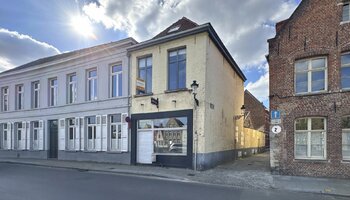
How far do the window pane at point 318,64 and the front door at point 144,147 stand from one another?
30.8 ft

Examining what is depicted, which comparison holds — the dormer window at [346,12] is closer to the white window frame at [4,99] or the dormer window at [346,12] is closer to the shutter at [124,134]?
the shutter at [124,134]

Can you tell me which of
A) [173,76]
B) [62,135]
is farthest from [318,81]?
[62,135]

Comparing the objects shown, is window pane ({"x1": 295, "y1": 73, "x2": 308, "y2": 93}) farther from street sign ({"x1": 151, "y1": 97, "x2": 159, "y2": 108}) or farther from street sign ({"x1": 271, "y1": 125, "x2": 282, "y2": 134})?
street sign ({"x1": 151, "y1": 97, "x2": 159, "y2": 108})

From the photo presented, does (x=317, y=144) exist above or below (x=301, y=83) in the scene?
below

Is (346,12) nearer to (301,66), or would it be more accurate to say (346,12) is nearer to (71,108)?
(301,66)

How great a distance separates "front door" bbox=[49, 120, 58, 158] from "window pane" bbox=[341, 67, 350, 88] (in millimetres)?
19526

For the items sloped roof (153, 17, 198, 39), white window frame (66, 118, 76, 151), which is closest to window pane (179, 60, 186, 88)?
sloped roof (153, 17, 198, 39)

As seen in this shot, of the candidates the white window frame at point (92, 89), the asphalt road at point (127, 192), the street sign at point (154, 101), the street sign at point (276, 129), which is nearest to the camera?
the asphalt road at point (127, 192)

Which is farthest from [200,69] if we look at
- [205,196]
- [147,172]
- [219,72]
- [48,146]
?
[48,146]

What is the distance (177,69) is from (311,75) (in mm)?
6962

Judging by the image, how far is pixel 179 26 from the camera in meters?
16.6

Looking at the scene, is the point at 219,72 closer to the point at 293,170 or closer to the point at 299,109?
the point at 299,109

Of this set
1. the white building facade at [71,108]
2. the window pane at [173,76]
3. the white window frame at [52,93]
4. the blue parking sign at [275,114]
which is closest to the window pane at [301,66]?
the blue parking sign at [275,114]

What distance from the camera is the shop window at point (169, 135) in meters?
14.3
